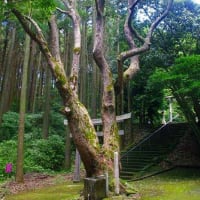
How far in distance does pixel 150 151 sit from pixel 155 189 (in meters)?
5.08

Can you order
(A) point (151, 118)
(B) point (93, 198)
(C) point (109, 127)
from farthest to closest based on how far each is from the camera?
(A) point (151, 118), (C) point (109, 127), (B) point (93, 198)

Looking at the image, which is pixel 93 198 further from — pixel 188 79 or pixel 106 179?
pixel 188 79

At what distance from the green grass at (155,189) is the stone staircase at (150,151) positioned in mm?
989

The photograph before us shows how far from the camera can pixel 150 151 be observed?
13297 millimetres

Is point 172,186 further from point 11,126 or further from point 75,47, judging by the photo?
point 11,126

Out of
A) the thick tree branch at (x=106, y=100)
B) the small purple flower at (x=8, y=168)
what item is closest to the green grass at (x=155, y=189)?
the thick tree branch at (x=106, y=100)

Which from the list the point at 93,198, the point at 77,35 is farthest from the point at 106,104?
the point at 93,198

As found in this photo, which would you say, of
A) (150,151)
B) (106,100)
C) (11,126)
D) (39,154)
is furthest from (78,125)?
(11,126)

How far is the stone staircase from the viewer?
1137 centimetres

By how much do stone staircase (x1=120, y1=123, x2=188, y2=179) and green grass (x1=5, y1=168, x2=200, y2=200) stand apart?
99 cm

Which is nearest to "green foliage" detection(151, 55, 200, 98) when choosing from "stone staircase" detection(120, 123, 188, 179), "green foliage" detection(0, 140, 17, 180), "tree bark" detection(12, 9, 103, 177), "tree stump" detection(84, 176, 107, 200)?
"stone staircase" detection(120, 123, 188, 179)

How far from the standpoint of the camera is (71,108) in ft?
22.9

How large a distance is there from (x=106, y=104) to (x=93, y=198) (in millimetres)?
2521

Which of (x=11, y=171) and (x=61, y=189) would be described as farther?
(x=11, y=171)
